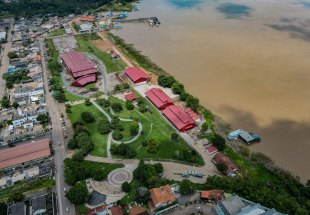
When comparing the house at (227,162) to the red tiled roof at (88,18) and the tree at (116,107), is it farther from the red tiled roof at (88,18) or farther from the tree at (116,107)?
the red tiled roof at (88,18)

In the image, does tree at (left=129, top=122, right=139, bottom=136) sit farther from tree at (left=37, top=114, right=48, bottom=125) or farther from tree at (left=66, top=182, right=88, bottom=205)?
tree at (left=37, top=114, right=48, bottom=125)

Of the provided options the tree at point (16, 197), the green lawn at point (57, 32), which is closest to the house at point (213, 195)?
the tree at point (16, 197)

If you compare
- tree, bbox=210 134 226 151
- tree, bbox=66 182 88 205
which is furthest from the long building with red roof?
tree, bbox=210 134 226 151

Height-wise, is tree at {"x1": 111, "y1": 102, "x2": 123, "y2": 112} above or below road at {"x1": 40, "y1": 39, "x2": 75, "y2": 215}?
above

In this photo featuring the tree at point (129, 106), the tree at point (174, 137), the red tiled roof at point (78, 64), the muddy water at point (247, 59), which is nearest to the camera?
the tree at point (174, 137)

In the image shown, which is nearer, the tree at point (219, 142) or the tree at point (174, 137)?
the tree at point (219, 142)

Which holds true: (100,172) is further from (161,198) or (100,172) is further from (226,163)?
(226,163)

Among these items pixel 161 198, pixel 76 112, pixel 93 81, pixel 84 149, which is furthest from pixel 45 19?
pixel 161 198
